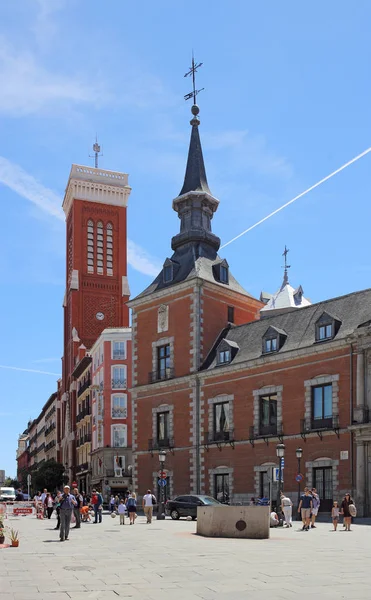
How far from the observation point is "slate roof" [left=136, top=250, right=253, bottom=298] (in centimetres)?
5041

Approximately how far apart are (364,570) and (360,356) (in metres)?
22.5

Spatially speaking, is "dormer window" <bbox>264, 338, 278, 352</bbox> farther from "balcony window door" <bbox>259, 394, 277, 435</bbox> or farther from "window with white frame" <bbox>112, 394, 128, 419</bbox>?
"window with white frame" <bbox>112, 394, 128, 419</bbox>

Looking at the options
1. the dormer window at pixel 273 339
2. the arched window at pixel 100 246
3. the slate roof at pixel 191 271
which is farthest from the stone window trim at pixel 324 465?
the arched window at pixel 100 246

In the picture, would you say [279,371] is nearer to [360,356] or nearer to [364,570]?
[360,356]

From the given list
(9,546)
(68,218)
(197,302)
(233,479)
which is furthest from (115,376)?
(9,546)

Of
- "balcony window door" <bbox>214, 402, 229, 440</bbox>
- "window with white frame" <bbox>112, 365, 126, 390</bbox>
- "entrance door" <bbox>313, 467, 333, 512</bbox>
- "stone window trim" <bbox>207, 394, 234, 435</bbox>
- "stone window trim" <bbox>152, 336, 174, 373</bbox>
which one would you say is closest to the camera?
"entrance door" <bbox>313, 467, 333, 512</bbox>

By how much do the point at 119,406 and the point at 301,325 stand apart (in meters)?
26.6

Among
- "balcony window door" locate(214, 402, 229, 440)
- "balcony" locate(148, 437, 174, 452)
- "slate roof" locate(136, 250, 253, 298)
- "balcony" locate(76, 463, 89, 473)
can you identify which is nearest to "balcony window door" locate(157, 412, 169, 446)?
"balcony" locate(148, 437, 174, 452)

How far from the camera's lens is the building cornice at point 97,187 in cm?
9119

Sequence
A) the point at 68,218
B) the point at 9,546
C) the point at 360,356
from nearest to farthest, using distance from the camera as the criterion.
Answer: the point at 9,546 → the point at 360,356 → the point at 68,218

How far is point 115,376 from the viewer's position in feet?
214

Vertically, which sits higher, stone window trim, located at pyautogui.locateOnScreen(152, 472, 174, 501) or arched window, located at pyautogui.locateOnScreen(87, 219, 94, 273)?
arched window, located at pyautogui.locateOnScreen(87, 219, 94, 273)

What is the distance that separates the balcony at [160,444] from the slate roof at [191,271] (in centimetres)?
1014

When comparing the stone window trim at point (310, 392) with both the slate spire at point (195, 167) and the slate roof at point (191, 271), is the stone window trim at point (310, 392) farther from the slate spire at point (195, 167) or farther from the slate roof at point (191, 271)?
the slate spire at point (195, 167)
